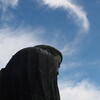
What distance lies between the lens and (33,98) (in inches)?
301

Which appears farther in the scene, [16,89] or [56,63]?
[56,63]

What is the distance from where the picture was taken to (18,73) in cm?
793

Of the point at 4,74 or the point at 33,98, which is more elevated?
the point at 4,74

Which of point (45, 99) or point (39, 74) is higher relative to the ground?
point (39, 74)

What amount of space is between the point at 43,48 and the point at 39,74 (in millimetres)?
1236

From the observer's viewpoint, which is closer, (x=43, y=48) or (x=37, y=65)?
(x=37, y=65)

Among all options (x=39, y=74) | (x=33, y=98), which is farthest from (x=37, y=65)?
(x=33, y=98)

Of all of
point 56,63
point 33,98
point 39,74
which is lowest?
point 33,98

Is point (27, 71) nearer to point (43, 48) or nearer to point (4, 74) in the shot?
point (4, 74)

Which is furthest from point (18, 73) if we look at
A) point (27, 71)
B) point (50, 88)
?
point (50, 88)

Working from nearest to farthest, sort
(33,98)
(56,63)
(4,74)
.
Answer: (33,98)
(4,74)
(56,63)

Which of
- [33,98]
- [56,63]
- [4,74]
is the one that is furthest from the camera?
[56,63]

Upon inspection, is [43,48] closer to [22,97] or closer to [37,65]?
[37,65]

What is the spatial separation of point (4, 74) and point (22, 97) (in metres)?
0.76
